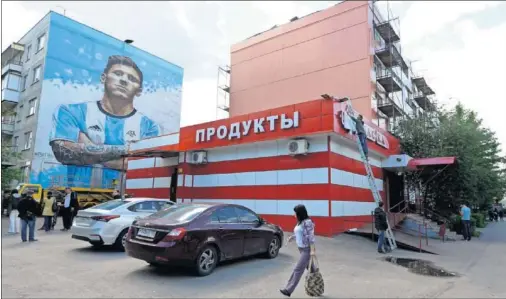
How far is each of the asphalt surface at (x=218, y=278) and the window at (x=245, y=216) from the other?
980mm

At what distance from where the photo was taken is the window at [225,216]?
792 centimetres

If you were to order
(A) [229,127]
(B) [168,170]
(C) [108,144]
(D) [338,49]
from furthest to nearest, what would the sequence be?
(C) [108,144] < (D) [338,49] < (B) [168,170] < (A) [229,127]

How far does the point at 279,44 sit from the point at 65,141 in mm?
19753

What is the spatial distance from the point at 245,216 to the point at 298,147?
5616 millimetres

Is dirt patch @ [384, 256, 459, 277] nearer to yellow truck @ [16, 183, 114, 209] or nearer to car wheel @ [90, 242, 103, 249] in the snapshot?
car wheel @ [90, 242, 103, 249]

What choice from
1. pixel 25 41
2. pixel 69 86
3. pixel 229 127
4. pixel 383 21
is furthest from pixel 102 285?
pixel 25 41

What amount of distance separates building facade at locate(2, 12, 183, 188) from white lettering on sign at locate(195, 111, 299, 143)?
40.0 feet

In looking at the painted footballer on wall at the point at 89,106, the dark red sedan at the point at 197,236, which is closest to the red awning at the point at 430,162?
the dark red sedan at the point at 197,236

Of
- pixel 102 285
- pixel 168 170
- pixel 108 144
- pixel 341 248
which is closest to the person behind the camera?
pixel 102 285

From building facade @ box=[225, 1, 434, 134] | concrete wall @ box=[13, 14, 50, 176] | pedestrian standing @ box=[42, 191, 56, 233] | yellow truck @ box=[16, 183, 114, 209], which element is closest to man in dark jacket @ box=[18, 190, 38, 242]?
pedestrian standing @ box=[42, 191, 56, 233]

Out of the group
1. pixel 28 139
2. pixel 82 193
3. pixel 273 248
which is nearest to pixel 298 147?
pixel 273 248

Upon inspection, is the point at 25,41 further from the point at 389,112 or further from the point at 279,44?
the point at 389,112

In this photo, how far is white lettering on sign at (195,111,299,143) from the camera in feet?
46.0

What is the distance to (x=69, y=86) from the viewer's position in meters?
29.2
